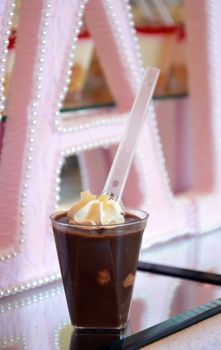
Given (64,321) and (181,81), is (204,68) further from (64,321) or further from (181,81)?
(64,321)

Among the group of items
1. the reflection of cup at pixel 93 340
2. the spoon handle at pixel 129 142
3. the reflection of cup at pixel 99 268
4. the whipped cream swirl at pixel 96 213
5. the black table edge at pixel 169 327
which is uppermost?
the spoon handle at pixel 129 142

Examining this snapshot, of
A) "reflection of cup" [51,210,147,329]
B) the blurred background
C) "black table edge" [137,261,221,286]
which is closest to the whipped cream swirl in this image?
"reflection of cup" [51,210,147,329]

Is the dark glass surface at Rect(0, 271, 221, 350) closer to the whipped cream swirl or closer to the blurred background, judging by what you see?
the whipped cream swirl

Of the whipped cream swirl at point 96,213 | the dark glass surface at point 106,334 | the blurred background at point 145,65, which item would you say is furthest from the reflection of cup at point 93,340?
the blurred background at point 145,65

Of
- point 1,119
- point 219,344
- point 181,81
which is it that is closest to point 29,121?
point 1,119

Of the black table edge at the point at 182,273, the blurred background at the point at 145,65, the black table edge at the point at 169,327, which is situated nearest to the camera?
the black table edge at the point at 169,327

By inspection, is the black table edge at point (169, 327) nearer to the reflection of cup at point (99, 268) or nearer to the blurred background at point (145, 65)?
the reflection of cup at point (99, 268)

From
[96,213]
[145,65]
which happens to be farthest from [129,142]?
[145,65]

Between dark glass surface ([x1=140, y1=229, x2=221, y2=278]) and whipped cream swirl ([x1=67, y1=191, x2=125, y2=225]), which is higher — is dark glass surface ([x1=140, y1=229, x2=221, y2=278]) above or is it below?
below
